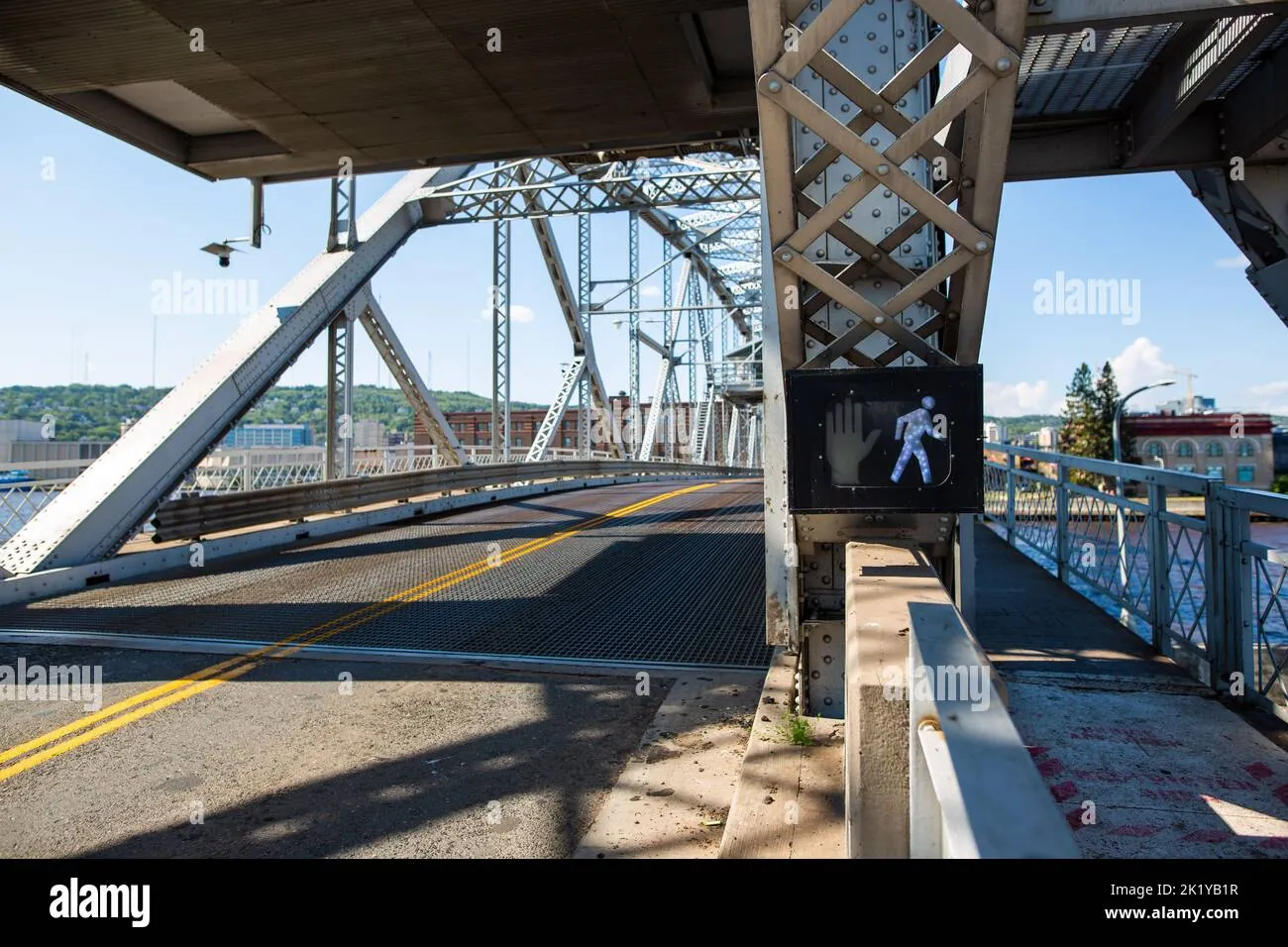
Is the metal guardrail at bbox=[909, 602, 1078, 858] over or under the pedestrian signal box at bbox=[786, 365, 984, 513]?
under

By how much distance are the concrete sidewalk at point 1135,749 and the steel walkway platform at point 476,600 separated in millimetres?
2035

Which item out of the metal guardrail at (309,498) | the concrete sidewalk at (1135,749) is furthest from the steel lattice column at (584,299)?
the concrete sidewalk at (1135,749)

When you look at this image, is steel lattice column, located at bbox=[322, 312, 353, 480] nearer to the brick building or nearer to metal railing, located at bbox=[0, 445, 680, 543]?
metal railing, located at bbox=[0, 445, 680, 543]

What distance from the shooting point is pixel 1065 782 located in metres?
3.97

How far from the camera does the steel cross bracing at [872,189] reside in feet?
11.8

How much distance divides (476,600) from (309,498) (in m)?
6.24

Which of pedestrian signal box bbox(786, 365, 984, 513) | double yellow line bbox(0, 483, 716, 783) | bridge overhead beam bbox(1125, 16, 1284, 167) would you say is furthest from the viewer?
bridge overhead beam bbox(1125, 16, 1284, 167)

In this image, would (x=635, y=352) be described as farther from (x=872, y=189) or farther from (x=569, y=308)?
(x=872, y=189)

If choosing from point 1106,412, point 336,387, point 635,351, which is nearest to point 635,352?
point 635,351

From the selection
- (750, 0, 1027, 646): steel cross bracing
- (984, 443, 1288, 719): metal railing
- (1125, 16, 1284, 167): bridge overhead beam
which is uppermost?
(1125, 16, 1284, 167): bridge overhead beam

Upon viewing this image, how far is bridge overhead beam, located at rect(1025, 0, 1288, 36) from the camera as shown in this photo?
3.99 m

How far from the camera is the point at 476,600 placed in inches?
336

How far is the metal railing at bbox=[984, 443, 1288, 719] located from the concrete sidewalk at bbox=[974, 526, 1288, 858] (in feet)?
0.74

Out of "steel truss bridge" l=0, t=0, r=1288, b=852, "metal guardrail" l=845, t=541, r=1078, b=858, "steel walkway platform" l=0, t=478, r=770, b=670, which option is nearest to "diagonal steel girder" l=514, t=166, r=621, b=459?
"steel truss bridge" l=0, t=0, r=1288, b=852
